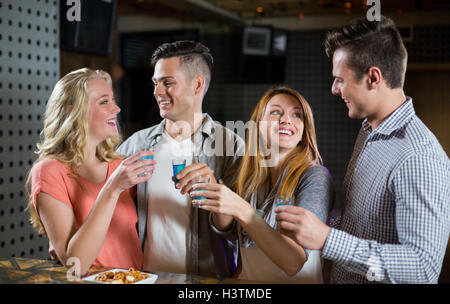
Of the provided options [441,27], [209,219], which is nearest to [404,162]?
[209,219]

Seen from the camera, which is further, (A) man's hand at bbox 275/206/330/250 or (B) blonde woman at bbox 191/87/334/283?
(B) blonde woman at bbox 191/87/334/283

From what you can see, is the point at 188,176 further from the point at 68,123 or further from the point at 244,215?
the point at 68,123

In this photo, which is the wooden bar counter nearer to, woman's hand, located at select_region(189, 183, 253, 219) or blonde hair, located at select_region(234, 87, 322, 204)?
woman's hand, located at select_region(189, 183, 253, 219)

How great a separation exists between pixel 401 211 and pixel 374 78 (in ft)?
1.46

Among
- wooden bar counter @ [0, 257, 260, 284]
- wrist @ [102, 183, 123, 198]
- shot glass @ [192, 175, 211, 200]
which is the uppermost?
shot glass @ [192, 175, 211, 200]

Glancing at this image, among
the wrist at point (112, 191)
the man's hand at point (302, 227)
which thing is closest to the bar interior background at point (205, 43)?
the wrist at point (112, 191)

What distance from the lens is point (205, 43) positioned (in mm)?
5512

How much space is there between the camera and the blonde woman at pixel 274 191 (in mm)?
1491

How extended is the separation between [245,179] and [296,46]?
4.51 meters

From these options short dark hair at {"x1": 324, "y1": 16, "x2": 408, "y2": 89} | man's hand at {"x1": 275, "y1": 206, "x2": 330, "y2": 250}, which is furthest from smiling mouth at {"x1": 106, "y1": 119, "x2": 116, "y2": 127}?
short dark hair at {"x1": 324, "y1": 16, "x2": 408, "y2": 89}

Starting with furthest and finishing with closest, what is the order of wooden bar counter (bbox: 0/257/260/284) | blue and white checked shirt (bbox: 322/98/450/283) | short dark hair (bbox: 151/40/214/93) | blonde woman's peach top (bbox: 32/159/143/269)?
short dark hair (bbox: 151/40/214/93) → blonde woman's peach top (bbox: 32/159/143/269) → wooden bar counter (bbox: 0/257/260/284) → blue and white checked shirt (bbox: 322/98/450/283)

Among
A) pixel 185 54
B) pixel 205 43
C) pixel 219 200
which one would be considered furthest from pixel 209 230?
pixel 205 43

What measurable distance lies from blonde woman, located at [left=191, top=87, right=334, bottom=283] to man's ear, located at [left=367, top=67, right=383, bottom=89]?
346 millimetres

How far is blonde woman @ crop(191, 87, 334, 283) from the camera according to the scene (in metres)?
1.49
